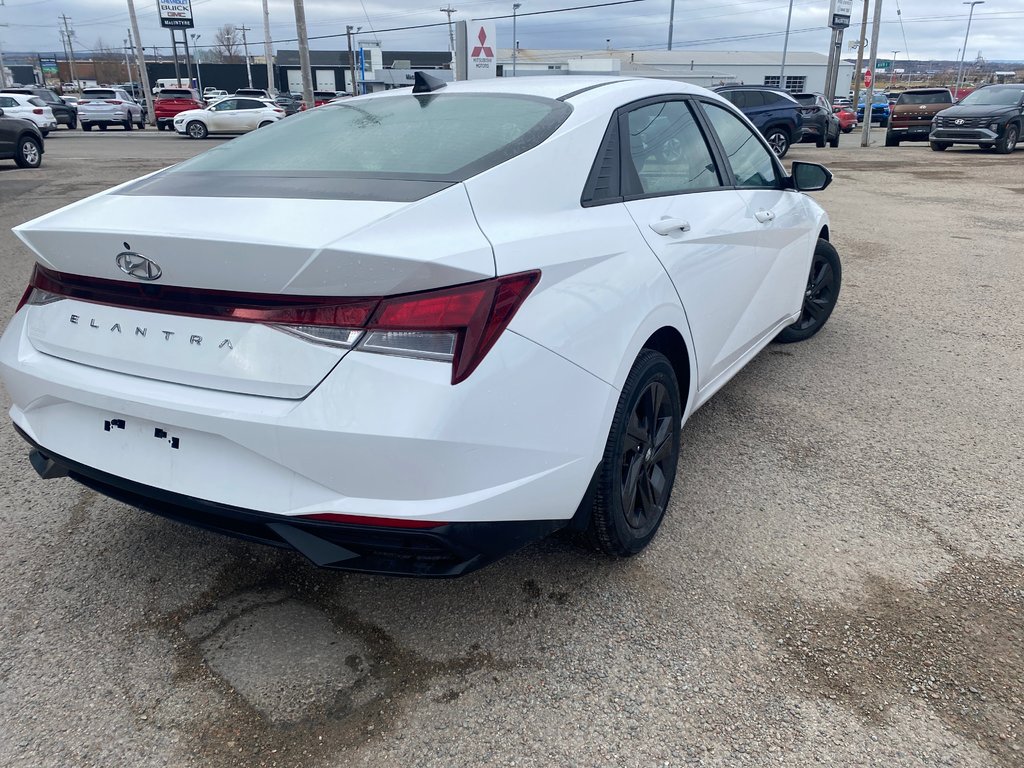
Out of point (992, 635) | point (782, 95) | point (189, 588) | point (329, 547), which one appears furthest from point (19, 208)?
point (782, 95)

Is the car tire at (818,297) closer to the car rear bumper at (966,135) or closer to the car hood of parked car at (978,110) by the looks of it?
the car rear bumper at (966,135)

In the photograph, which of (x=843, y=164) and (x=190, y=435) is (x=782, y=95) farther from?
(x=190, y=435)

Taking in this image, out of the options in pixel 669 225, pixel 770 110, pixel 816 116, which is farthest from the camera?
pixel 816 116

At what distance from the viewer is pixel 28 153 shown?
639 inches

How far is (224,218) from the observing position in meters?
2.03

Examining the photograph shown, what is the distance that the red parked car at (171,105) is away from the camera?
109 feet

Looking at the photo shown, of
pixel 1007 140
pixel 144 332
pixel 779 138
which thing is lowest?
pixel 1007 140

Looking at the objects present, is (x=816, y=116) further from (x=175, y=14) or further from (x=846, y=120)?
(x=175, y=14)

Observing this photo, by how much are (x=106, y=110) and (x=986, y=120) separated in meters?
32.3

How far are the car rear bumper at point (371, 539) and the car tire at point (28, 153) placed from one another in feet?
56.5

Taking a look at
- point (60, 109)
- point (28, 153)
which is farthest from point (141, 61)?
point (28, 153)

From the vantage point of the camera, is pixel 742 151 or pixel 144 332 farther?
pixel 742 151

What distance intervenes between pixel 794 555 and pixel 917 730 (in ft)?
2.77

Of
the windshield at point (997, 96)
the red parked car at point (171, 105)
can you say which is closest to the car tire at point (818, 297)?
the windshield at point (997, 96)
